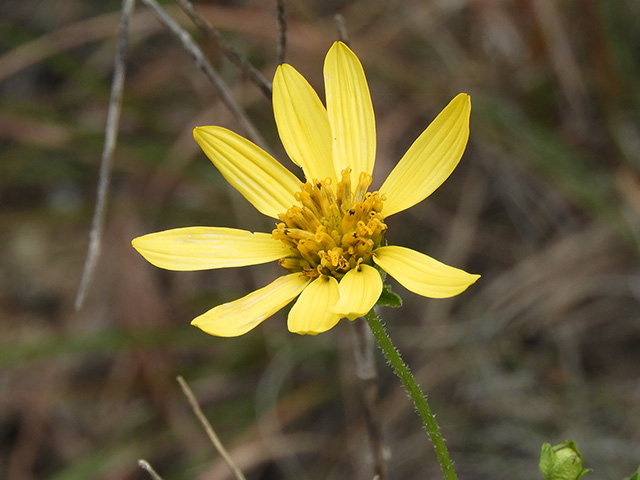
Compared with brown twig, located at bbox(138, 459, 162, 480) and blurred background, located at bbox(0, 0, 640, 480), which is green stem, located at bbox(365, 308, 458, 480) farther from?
blurred background, located at bbox(0, 0, 640, 480)

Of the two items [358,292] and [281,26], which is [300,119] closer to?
[281,26]

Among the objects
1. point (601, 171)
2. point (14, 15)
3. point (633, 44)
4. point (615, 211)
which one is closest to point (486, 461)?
point (615, 211)

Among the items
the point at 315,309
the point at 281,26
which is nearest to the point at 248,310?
the point at 315,309

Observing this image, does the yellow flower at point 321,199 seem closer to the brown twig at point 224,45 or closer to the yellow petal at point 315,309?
the yellow petal at point 315,309

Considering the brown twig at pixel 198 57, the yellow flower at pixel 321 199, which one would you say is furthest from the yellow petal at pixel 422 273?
the brown twig at pixel 198 57

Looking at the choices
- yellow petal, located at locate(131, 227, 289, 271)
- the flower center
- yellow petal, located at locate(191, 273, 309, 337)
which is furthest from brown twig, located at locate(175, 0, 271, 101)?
yellow petal, located at locate(191, 273, 309, 337)

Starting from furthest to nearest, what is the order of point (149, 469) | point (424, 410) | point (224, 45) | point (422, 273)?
point (224, 45), point (149, 469), point (422, 273), point (424, 410)
